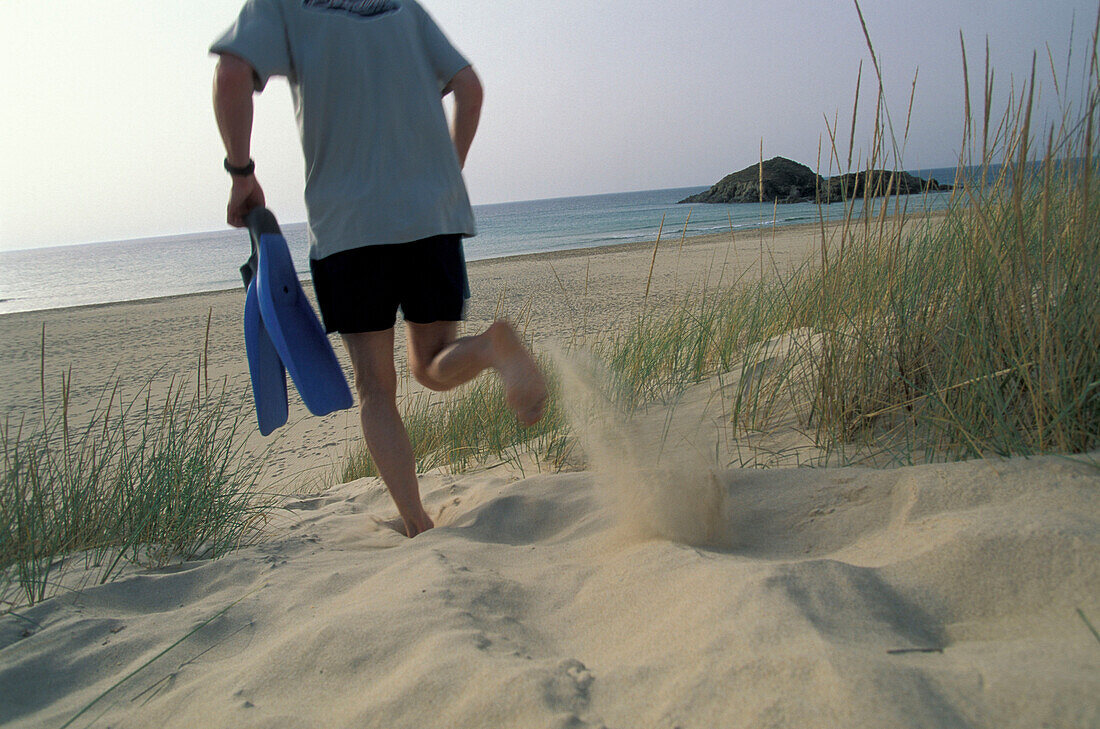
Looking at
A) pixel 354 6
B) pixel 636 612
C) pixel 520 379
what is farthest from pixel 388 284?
pixel 636 612

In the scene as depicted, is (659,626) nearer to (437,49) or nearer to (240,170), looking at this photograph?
(240,170)

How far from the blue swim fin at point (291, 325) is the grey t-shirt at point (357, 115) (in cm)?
19

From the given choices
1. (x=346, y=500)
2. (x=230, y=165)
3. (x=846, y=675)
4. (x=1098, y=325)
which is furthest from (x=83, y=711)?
(x=1098, y=325)

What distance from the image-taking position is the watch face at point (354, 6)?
1.87m

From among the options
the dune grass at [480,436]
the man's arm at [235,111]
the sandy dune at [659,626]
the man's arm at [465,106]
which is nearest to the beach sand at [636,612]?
the sandy dune at [659,626]

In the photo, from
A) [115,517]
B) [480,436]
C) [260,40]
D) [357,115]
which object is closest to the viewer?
[260,40]

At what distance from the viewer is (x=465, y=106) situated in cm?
223

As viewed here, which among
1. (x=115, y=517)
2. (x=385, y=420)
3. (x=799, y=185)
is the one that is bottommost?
(x=115, y=517)

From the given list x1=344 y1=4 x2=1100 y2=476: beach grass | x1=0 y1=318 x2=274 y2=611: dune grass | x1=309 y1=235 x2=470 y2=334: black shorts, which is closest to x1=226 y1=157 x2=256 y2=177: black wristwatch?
x1=309 y1=235 x2=470 y2=334: black shorts

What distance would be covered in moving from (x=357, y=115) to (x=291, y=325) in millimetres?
702

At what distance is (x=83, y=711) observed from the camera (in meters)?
1.17

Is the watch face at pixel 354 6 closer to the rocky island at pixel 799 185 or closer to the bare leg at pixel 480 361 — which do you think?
the bare leg at pixel 480 361

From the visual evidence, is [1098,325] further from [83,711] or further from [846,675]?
[83,711]

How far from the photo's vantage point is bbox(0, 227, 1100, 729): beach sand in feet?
3.13
